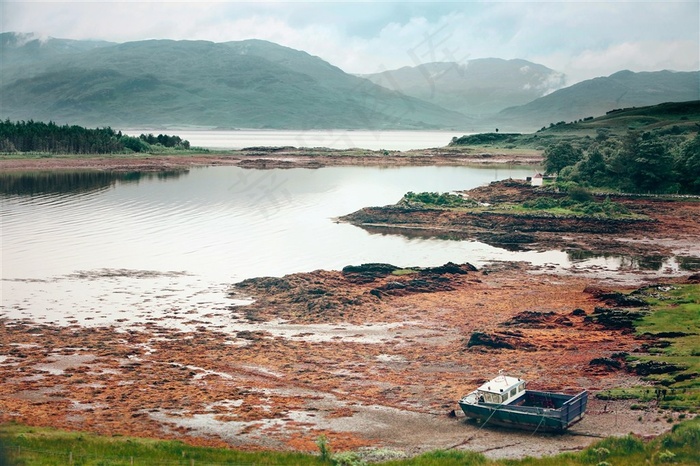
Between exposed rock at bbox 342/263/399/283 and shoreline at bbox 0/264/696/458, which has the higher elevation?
exposed rock at bbox 342/263/399/283

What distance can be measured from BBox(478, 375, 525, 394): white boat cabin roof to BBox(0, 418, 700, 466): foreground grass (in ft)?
12.0

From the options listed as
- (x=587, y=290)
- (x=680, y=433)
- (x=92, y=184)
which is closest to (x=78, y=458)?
(x=680, y=433)

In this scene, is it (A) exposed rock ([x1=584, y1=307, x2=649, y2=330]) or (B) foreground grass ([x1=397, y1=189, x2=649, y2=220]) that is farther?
(B) foreground grass ([x1=397, y1=189, x2=649, y2=220])

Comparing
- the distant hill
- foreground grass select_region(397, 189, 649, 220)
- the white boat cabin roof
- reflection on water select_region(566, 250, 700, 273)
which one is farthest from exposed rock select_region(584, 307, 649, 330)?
the distant hill

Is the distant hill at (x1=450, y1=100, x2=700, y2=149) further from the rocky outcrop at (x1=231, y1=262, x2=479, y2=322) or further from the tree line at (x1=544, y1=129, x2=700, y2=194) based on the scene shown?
the rocky outcrop at (x1=231, y1=262, x2=479, y2=322)

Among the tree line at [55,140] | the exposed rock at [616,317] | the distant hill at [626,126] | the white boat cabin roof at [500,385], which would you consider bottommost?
the white boat cabin roof at [500,385]

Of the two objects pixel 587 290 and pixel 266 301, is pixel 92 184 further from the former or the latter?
pixel 587 290

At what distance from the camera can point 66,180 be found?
355ft

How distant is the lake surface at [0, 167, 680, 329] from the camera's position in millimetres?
44625

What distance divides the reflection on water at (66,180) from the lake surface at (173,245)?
0.85 feet

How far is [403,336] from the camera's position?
3812cm

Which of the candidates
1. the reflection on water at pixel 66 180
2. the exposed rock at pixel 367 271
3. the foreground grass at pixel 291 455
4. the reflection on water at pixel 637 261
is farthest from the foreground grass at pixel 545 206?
the foreground grass at pixel 291 455

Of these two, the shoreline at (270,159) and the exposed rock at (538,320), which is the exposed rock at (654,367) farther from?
the shoreline at (270,159)

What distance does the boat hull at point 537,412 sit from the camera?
87.7 ft
